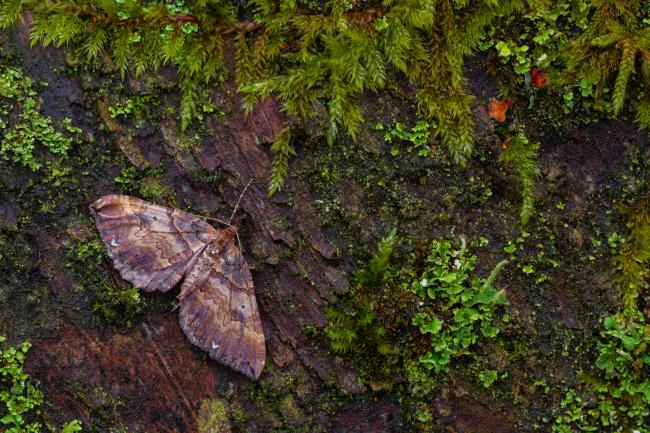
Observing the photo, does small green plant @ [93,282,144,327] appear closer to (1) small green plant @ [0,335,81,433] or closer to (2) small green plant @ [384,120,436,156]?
(1) small green plant @ [0,335,81,433]

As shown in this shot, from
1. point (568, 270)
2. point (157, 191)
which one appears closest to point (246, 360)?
point (157, 191)

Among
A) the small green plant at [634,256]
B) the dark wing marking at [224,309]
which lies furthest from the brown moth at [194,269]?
the small green plant at [634,256]

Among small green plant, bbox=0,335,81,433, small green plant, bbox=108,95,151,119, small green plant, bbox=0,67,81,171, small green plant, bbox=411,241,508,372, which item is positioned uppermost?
small green plant, bbox=108,95,151,119

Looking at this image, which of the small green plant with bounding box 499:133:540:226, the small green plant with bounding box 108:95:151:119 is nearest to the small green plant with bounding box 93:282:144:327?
the small green plant with bounding box 108:95:151:119

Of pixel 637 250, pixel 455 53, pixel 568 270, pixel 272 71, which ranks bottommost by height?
pixel 568 270

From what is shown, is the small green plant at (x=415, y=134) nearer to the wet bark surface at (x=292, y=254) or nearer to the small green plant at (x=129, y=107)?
the wet bark surface at (x=292, y=254)

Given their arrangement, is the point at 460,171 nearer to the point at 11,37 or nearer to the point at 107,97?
the point at 107,97

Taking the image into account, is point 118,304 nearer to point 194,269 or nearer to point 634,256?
point 194,269
